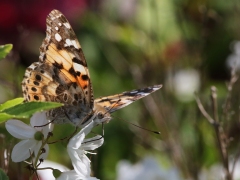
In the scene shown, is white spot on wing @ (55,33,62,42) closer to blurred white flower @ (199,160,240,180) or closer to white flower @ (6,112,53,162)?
white flower @ (6,112,53,162)

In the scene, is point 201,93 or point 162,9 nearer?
point 201,93

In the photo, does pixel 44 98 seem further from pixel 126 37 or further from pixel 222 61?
pixel 222 61

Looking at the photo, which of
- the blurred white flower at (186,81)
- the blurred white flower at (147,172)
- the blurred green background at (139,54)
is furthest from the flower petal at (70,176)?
the blurred white flower at (186,81)

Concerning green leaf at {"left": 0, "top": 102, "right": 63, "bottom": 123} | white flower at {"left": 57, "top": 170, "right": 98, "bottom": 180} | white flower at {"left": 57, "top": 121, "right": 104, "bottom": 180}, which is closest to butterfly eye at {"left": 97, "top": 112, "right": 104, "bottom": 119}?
white flower at {"left": 57, "top": 121, "right": 104, "bottom": 180}

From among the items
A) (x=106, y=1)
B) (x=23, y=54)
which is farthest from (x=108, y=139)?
(x=106, y=1)

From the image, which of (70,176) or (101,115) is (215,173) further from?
(70,176)

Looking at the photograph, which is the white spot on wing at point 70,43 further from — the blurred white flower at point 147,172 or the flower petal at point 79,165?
the blurred white flower at point 147,172

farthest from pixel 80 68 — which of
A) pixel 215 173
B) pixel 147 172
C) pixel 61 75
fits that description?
pixel 215 173

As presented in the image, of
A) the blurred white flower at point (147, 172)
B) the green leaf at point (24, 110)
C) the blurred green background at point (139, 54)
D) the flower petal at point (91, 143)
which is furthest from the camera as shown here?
the blurred green background at point (139, 54)
